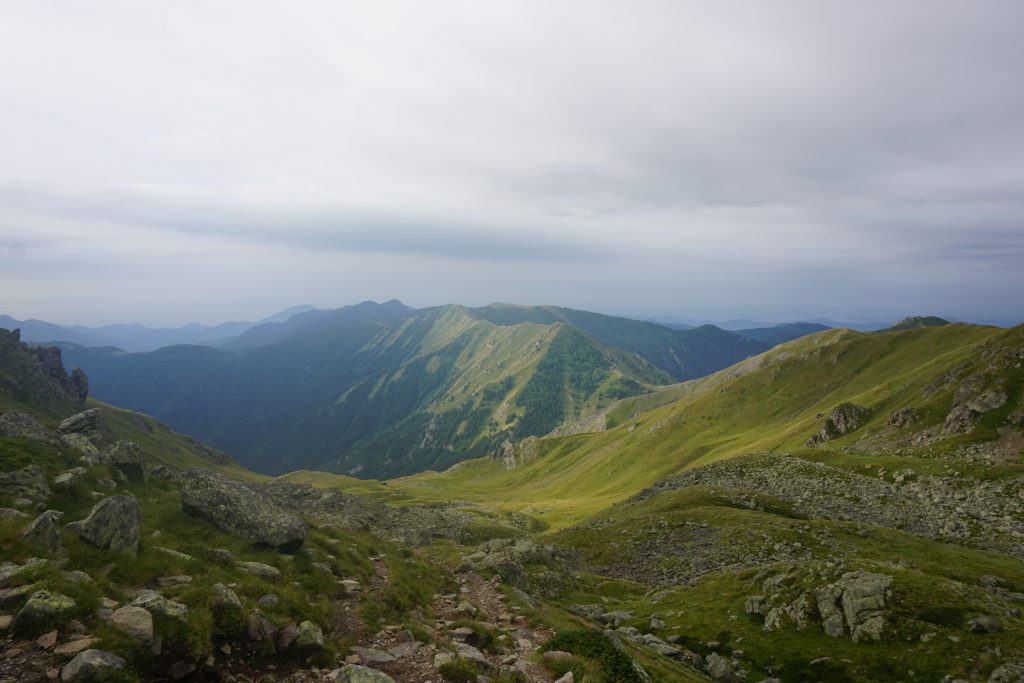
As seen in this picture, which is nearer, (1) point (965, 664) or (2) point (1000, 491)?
(1) point (965, 664)

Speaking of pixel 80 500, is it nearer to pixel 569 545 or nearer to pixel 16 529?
pixel 16 529

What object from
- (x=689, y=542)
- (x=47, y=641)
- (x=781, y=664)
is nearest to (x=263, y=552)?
(x=47, y=641)

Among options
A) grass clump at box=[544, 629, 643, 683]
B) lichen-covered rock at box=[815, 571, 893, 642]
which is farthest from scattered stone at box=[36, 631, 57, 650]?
lichen-covered rock at box=[815, 571, 893, 642]

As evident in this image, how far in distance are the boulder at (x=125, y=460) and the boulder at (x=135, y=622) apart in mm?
15108

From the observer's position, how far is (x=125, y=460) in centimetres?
2427

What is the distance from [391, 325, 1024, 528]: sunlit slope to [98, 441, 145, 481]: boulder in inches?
3381

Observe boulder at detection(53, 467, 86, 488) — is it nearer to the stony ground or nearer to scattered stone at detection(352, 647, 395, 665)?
the stony ground

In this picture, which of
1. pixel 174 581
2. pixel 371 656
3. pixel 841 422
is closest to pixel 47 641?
pixel 174 581

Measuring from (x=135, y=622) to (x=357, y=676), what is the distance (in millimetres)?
6211

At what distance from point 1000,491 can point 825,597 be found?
42.6 metres

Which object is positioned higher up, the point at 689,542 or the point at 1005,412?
the point at 1005,412

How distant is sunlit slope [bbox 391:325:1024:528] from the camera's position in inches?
3767

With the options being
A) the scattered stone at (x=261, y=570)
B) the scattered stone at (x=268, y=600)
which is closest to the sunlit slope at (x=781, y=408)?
the scattered stone at (x=261, y=570)

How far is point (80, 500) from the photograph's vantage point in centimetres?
1925
